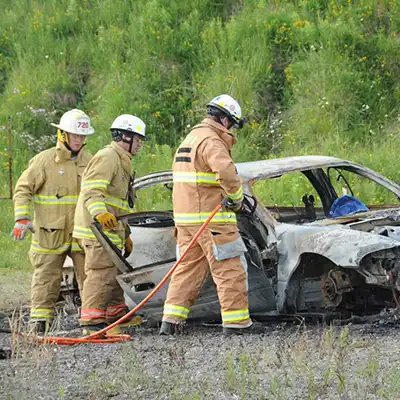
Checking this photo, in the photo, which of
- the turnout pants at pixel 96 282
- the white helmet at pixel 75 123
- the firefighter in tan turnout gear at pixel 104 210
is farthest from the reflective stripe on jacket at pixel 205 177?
the white helmet at pixel 75 123

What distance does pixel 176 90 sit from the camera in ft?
51.0

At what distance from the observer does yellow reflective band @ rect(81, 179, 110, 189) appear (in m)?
7.98

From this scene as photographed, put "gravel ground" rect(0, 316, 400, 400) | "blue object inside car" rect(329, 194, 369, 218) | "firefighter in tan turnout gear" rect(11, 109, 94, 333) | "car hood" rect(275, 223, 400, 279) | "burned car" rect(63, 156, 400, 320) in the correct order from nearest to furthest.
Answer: "gravel ground" rect(0, 316, 400, 400)
"car hood" rect(275, 223, 400, 279)
"burned car" rect(63, 156, 400, 320)
"firefighter in tan turnout gear" rect(11, 109, 94, 333)
"blue object inside car" rect(329, 194, 369, 218)

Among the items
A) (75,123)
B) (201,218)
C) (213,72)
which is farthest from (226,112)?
(213,72)

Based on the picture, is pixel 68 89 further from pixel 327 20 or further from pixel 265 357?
pixel 265 357

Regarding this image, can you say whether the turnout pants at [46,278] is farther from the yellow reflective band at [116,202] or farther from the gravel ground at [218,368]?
the gravel ground at [218,368]

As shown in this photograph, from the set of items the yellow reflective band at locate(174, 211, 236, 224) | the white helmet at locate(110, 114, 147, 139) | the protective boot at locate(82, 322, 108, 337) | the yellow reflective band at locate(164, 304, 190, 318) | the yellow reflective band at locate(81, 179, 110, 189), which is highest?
the white helmet at locate(110, 114, 147, 139)

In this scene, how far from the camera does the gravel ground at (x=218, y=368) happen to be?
5340 mm

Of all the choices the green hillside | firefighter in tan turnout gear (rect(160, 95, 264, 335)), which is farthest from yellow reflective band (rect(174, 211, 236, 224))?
the green hillside

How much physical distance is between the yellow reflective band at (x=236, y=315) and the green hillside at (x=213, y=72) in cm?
609

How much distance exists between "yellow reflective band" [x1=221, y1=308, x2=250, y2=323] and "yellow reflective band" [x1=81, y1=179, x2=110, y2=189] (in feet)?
4.63

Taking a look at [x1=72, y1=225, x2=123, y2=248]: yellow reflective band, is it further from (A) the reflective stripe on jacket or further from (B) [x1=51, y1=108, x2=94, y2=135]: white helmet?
(B) [x1=51, y1=108, x2=94, y2=135]: white helmet

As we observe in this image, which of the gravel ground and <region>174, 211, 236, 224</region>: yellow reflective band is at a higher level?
<region>174, 211, 236, 224</region>: yellow reflective band

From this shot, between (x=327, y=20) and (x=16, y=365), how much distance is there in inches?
390
